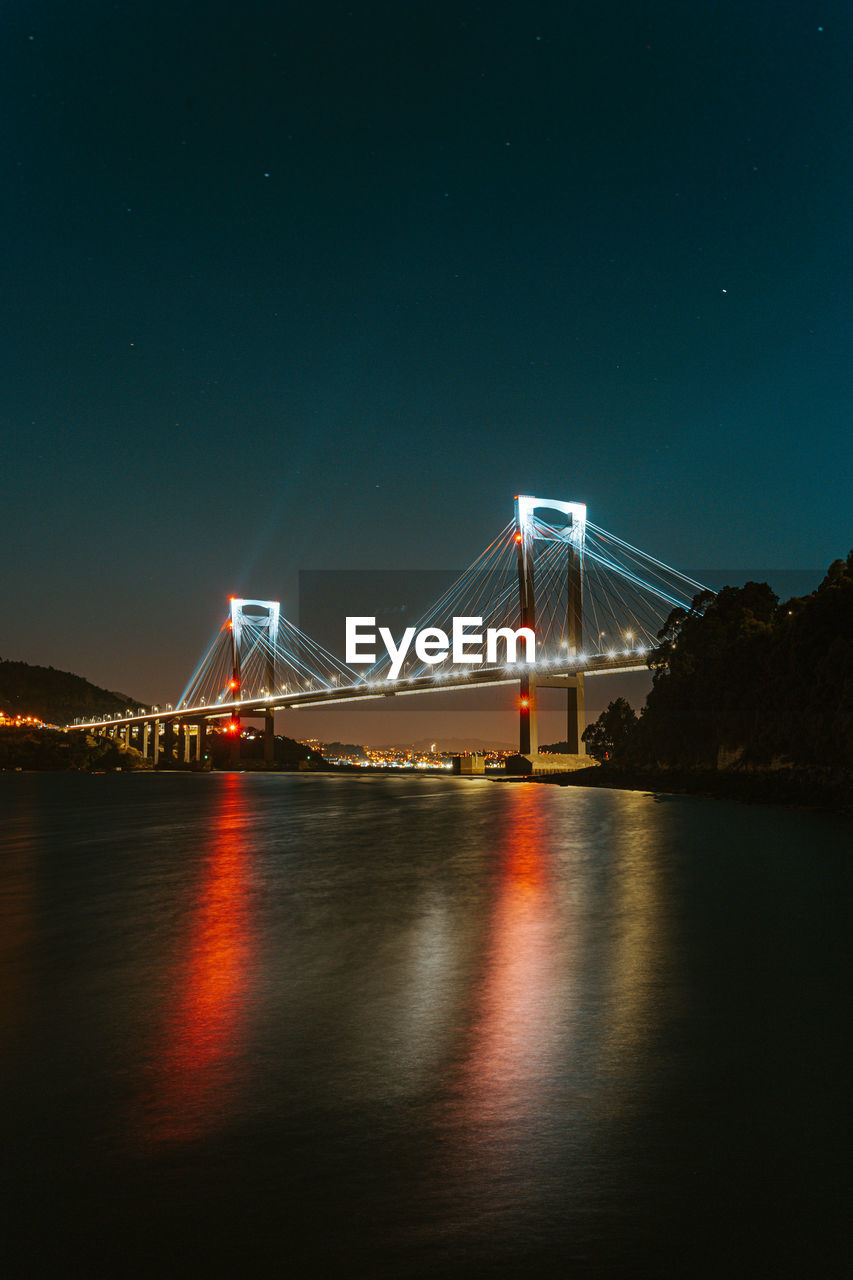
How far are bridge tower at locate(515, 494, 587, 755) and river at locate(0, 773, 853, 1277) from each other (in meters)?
41.1

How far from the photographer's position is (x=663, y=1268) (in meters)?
3.04

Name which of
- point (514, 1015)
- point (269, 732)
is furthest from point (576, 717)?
point (514, 1015)

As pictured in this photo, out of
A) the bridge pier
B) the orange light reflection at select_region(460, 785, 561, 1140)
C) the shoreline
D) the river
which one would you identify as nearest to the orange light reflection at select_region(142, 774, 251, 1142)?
the river

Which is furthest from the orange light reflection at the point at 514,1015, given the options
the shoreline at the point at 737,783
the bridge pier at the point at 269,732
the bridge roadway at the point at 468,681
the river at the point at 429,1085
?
the bridge pier at the point at 269,732

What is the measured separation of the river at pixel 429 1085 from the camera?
3246 mm

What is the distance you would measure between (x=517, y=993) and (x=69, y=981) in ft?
11.7

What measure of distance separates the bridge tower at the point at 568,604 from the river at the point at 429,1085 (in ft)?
135

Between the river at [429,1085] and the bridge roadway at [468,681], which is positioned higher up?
the bridge roadway at [468,681]

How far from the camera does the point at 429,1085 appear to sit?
4.77 meters

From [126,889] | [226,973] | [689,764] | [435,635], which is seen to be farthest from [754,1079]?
[435,635]

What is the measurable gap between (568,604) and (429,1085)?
53.0 m

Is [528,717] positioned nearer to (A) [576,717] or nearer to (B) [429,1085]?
(A) [576,717]

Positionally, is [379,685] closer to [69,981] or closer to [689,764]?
[689,764]

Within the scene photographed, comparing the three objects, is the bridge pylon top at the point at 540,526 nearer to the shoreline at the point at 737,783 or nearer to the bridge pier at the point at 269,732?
the shoreline at the point at 737,783
